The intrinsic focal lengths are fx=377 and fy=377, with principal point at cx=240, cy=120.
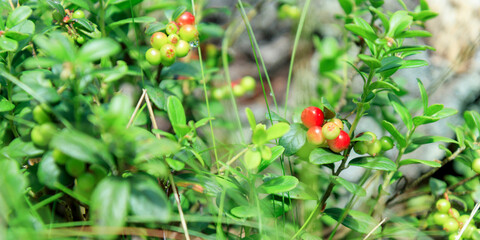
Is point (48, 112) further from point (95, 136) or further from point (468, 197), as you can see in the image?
point (468, 197)

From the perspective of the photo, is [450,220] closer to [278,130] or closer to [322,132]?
[322,132]

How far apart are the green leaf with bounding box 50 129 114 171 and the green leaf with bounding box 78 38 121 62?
18 centimetres

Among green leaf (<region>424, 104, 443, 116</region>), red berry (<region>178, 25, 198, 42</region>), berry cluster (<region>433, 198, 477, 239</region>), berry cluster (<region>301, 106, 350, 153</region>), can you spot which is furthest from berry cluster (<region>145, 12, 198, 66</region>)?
berry cluster (<region>433, 198, 477, 239</region>)

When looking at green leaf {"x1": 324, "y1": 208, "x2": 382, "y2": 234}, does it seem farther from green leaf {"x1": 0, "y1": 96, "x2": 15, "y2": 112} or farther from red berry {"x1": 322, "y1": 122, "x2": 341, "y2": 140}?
green leaf {"x1": 0, "y1": 96, "x2": 15, "y2": 112}

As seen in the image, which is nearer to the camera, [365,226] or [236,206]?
[236,206]

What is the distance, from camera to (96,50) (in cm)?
88

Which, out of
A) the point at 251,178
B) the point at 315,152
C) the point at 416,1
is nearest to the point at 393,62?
the point at 315,152

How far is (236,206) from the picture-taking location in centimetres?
127

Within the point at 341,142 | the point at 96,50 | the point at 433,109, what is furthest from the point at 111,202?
the point at 433,109

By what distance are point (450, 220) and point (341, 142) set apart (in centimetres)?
74

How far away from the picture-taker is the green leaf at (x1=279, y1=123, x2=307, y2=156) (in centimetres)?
128

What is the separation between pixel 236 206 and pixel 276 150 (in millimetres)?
232

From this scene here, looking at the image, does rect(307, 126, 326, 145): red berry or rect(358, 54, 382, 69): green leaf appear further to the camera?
rect(307, 126, 326, 145): red berry

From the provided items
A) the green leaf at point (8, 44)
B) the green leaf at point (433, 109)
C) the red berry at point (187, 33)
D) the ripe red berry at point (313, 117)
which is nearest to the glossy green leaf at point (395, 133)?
the green leaf at point (433, 109)
